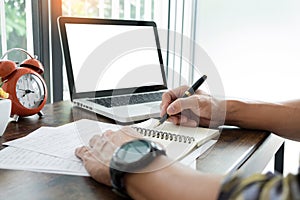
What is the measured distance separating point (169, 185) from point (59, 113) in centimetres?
64

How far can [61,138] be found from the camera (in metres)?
0.82

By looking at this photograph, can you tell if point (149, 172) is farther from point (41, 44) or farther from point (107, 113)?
point (41, 44)

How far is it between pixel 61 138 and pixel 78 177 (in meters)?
0.22

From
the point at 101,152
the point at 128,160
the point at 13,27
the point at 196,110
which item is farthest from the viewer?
the point at 13,27

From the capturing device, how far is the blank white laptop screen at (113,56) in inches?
46.5

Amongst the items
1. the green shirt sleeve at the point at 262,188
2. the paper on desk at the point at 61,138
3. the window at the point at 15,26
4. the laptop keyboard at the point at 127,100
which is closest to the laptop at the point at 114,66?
the laptop keyboard at the point at 127,100

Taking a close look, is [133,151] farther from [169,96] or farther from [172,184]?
[169,96]

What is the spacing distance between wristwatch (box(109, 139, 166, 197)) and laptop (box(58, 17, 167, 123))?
1.33 feet

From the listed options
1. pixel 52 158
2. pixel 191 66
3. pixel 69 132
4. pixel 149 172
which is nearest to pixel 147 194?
pixel 149 172

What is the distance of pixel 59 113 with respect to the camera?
1083 millimetres

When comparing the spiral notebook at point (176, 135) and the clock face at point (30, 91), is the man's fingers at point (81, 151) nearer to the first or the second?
the spiral notebook at point (176, 135)

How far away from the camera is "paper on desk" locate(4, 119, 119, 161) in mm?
737

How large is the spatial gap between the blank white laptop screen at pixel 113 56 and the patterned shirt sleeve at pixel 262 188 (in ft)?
2.60

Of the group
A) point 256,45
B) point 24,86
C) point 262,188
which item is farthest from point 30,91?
point 256,45
